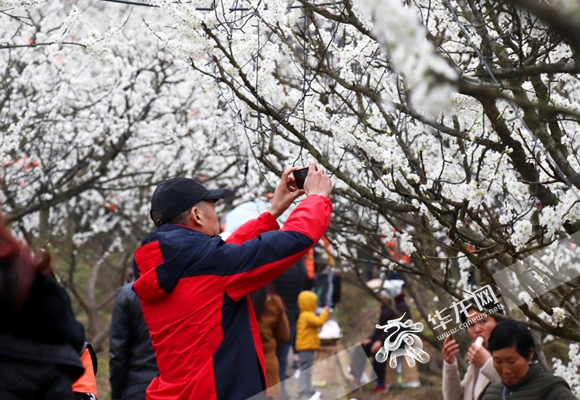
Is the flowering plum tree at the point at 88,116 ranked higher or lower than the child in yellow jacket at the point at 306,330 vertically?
higher

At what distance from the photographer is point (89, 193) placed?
11945 millimetres

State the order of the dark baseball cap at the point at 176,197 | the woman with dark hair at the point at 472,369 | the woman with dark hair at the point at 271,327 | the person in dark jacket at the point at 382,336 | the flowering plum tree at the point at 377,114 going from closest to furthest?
the flowering plum tree at the point at 377,114
the dark baseball cap at the point at 176,197
the woman with dark hair at the point at 472,369
the person in dark jacket at the point at 382,336
the woman with dark hair at the point at 271,327

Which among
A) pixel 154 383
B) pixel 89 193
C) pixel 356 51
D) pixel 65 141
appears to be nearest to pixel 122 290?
pixel 154 383

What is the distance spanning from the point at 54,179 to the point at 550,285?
23.2 feet

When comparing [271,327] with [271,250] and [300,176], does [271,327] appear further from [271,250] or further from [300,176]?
[271,250]

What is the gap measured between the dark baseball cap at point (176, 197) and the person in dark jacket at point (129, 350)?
5.86 ft

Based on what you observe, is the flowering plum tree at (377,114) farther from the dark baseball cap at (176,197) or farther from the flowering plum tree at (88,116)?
the dark baseball cap at (176,197)

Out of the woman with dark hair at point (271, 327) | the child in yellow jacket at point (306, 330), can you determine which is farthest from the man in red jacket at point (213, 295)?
the child in yellow jacket at point (306, 330)

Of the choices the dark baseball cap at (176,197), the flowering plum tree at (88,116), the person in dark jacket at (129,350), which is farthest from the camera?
the flowering plum tree at (88,116)

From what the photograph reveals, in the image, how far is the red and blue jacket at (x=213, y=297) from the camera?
10.2 ft

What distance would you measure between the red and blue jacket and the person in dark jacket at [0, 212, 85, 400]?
947 mm

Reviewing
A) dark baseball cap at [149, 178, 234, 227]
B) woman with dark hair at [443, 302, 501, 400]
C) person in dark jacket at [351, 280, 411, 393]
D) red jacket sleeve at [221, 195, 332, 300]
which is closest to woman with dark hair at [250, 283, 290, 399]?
person in dark jacket at [351, 280, 411, 393]

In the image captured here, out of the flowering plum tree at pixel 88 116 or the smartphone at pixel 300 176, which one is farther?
the flowering plum tree at pixel 88 116

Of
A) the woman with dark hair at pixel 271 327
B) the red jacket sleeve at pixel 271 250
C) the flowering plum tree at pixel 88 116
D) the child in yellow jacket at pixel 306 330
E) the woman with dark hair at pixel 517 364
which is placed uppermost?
the flowering plum tree at pixel 88 116
